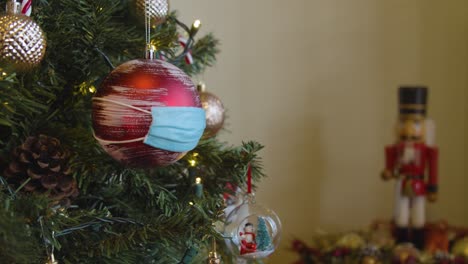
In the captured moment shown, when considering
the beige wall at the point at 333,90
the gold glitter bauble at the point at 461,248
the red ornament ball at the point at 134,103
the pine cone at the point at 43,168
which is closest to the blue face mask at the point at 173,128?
the red ornament ball at the point at 134,103

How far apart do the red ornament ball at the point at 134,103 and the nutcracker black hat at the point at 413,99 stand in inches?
34.3

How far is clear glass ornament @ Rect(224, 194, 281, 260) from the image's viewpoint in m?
0.53

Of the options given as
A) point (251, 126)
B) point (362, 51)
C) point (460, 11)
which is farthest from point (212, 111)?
point (460, 11)

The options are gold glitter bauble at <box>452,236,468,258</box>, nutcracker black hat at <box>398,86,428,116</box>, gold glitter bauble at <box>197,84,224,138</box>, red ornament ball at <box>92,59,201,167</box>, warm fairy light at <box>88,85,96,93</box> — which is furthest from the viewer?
nutcracker black hat at <box>398,86,428,116</box>

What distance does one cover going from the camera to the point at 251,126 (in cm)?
115

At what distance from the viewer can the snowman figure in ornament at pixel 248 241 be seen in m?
0.52

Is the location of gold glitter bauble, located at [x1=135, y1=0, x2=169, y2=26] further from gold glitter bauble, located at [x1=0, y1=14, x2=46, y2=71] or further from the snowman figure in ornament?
the snowman figure in ornament

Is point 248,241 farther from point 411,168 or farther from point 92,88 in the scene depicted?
point 411,168

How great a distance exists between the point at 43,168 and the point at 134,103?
13 cm

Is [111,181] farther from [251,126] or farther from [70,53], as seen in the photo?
[251,126]

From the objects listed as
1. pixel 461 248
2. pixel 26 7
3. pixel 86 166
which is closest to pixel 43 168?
pixel 86 166

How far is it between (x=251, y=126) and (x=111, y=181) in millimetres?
629

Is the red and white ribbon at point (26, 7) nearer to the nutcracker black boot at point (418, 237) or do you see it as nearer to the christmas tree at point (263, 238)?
the christmas tree at point (263, 238)

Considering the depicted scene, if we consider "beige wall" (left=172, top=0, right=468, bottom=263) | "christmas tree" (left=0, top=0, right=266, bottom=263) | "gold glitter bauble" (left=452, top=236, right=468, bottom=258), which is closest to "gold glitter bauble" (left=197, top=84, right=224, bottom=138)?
"christmas tree" (left=0, top=0, right=266, bottom=263)
